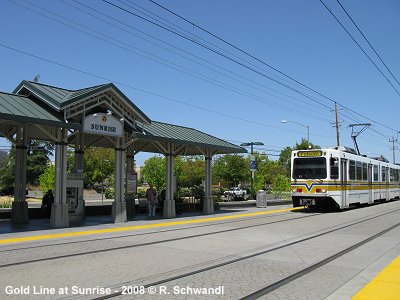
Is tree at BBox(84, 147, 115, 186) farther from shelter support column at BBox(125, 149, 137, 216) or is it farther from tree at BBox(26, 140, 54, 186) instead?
shelter support column at BBox(125, 149, 137, 216)

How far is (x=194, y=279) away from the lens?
25.4 ft

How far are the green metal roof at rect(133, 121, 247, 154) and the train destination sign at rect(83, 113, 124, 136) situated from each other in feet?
2.66

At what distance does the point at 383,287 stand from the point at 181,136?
15.0 metres

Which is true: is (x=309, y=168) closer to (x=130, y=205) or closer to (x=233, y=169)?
(x=130, y=205)

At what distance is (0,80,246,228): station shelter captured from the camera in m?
15.7

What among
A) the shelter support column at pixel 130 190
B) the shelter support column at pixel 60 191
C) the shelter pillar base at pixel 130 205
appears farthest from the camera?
the shelter pillar base at pixel 130 205

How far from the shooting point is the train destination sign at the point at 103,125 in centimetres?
1673

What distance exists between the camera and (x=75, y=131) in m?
18.4

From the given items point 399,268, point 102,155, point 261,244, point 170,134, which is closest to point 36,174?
point 102,155

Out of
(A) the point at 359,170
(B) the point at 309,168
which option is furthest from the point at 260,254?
(A) the point at 359,170

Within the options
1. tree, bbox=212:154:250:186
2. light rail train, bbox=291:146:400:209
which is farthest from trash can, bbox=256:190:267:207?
tree, bbox=212:154:250:186

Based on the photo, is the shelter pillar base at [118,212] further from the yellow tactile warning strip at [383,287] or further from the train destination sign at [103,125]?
the yellow tactile warning strip at [383,287]

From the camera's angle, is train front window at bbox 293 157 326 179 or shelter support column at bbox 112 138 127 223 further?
train front window at bbox 293 157 326 179

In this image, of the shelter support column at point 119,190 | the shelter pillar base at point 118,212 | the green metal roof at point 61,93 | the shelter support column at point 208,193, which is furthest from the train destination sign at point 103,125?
the shelter support column at point 208,193
